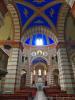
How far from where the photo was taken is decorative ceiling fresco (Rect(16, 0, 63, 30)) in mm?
11189

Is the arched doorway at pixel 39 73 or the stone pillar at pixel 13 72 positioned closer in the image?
the stone pillar at pixel 13 72

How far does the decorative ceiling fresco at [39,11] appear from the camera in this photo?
36.7 ft

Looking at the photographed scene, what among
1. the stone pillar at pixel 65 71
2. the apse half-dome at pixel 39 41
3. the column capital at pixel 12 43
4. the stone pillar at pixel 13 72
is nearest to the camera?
the stone pillar at pixel 13 72

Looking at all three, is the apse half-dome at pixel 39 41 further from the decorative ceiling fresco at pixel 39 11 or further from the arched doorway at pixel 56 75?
the decorative ceiling fresco at pixel 39 11

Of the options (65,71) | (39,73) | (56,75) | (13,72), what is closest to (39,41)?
(56,75)

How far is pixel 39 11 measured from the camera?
12352mm

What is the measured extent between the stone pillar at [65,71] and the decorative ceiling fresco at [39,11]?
305 cm

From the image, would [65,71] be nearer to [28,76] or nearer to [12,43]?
[12,43]

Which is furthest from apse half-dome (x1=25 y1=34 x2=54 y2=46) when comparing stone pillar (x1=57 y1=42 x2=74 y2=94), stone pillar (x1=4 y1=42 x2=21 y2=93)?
stone pillar (x1=4 y1=42 x2=21 y2=93)

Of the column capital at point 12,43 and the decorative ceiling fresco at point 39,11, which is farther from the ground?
the decorative ceiling fresco at point 39,11

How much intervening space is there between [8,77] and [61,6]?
8535 millimetres

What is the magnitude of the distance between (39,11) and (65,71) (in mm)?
6942

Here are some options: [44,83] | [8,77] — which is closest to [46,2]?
[8,77]

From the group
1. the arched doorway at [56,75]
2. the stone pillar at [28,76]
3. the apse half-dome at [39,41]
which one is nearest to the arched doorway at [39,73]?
the arched doorway at [56,75]
